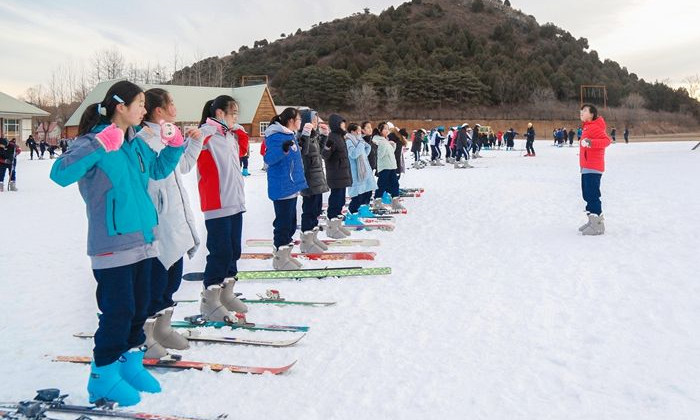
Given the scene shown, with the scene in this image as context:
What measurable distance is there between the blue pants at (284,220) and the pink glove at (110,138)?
10.5ft

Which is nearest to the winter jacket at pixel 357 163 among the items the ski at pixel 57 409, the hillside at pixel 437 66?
the ski at pixel 57 409

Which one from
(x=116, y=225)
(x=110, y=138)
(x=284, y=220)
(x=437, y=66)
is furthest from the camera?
(x=437, y=66)

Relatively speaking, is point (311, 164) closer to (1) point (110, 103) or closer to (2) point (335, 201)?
(2) point (335, 201)

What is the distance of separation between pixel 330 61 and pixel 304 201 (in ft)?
305

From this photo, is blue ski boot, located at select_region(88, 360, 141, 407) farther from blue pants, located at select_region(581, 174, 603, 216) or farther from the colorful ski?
blue pants, located at select_region(581, 174, 603, 216)

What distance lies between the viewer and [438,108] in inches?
2931

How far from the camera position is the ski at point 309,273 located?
240 inches

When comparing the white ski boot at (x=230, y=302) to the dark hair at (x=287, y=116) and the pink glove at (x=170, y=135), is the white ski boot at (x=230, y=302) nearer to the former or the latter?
the pink glove at (x=170, y=135)

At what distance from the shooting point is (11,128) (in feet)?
147

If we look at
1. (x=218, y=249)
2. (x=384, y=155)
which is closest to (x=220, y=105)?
(x=218, y=249)

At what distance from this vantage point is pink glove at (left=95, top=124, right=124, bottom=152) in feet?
9.29

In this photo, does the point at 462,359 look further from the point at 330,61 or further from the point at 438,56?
the point at 330,61

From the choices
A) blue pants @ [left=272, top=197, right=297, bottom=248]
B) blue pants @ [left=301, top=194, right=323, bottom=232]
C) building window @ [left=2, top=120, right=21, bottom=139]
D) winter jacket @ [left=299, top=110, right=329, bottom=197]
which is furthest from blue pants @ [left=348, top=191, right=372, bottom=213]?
building window @ [left=2, top=120, right=21, bottom=139]

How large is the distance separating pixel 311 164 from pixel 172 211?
11.2ft
